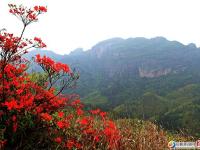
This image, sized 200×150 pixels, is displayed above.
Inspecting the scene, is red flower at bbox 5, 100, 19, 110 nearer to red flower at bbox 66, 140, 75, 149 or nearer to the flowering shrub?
the flowering shrub

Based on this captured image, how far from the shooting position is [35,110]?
689 centimetres

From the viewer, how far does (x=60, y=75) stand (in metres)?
7.41

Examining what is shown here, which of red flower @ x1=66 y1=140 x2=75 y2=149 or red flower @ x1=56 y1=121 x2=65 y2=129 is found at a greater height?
red flower @ x1=56 y1=121 x2=65 y2=129

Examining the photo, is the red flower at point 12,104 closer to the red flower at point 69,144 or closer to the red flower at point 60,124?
the red flower at point 60,124

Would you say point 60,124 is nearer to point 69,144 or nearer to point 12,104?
point 69,144

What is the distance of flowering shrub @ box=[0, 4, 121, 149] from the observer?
6.75 meters

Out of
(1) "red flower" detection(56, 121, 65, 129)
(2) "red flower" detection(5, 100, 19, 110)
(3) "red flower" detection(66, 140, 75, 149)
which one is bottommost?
(3) "red flower" detection(66, 140, 75, 149)

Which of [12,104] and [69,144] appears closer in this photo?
[12,104]

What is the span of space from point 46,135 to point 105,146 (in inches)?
54.2

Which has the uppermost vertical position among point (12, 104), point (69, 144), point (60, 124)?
point (12, 104)

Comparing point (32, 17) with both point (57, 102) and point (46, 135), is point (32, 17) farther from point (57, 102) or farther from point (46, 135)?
point (46, 135)

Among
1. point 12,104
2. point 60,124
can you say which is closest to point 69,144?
point 60,124

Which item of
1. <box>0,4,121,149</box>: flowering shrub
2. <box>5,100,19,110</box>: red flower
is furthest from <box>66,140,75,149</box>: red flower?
<box>5,100,19,110</box>: red flower

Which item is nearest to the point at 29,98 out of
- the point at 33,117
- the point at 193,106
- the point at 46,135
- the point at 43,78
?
the point at 33,117
